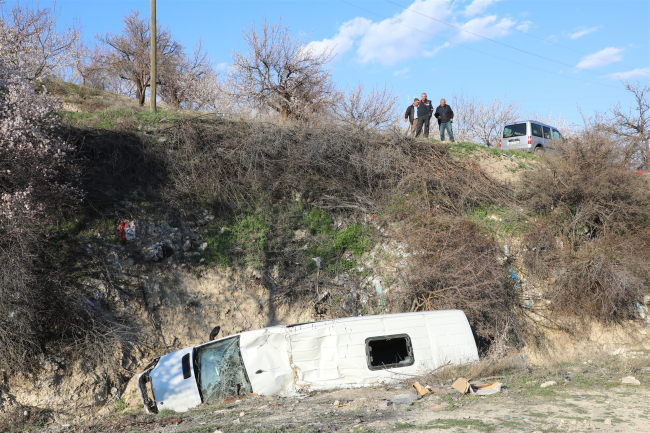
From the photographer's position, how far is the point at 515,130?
18.9m

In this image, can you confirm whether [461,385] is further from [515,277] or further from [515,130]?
[515,130]

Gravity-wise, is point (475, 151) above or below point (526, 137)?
below

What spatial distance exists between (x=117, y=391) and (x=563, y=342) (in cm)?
1015

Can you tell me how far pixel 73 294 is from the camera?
8.58 m

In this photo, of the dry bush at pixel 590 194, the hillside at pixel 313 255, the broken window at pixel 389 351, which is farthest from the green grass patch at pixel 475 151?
the broken window at pixel 389 351

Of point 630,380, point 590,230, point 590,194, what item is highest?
point 590,194

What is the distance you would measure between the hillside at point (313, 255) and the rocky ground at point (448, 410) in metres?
0.08

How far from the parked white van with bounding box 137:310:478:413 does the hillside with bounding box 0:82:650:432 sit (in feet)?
1.14

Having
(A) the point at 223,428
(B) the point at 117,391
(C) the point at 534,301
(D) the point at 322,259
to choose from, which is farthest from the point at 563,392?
(B) the point at 117,391

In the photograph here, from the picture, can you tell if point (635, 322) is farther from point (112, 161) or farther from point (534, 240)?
point (112, 161)

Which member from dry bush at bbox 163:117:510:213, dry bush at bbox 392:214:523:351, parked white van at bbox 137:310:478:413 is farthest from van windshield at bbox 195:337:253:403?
dry bush at bbox 163:117:510:213

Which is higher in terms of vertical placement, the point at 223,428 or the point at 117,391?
the point at 223,428

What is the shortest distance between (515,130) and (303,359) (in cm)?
1577

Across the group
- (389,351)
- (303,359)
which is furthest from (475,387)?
(303,359)
